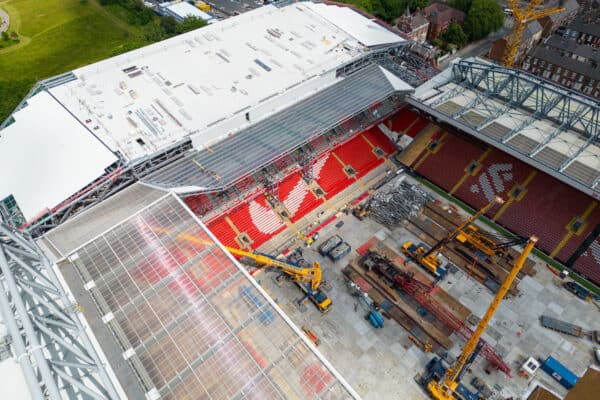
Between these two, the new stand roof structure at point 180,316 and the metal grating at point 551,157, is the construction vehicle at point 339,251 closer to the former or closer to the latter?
the new stand roof structure at point 180,316

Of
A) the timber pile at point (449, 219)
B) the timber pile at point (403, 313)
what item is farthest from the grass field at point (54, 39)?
the timber pile at point (449, 219)

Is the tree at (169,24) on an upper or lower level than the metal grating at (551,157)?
upper

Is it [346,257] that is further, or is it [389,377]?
[346,257]

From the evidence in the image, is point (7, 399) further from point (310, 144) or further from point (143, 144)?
point (310, 144)

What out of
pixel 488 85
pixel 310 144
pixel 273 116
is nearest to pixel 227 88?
pixel 273 116

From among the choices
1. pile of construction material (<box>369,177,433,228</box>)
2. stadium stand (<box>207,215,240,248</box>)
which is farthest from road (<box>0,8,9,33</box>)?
pile of construction material (<box>369,177,433,228</box>)
